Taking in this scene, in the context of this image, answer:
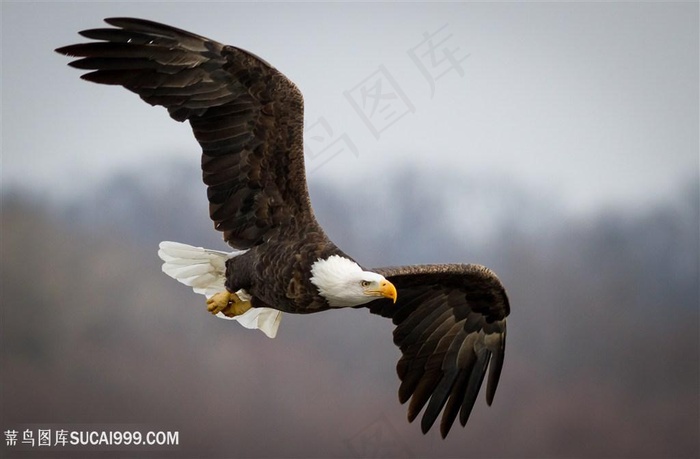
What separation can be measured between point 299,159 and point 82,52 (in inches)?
52.7

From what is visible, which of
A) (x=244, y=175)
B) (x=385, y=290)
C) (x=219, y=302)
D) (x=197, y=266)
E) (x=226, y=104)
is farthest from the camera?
(x=197, y=266)

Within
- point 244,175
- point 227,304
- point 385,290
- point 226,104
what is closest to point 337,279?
point 385,290

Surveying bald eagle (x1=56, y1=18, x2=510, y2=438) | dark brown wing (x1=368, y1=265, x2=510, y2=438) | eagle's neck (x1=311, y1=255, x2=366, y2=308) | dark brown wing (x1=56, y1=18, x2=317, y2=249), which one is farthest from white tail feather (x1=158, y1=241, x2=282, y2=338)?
dark brown wing (x1=368, y1=265, x2=510, y2=438)

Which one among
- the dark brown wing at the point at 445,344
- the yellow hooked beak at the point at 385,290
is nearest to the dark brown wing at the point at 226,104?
the yellow hooked beak at the point at 385,290

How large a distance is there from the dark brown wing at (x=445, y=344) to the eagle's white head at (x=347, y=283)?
4.39ft

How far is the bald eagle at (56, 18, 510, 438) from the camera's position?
6266 mm

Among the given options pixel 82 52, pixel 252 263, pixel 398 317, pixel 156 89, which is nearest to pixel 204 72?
pixel 156 89

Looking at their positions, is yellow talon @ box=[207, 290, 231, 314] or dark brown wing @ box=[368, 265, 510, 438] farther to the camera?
dark brown wing @ box=[368, 265, 510, 438]

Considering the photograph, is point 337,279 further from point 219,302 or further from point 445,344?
point 445,344

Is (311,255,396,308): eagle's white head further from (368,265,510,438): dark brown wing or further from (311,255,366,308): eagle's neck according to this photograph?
(368,265,510,438): dark brown wing

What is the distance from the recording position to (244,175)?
6613 millimetres

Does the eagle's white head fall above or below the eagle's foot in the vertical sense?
below

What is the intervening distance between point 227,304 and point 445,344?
63.1 inches

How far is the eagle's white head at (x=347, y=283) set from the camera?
20.2ft
